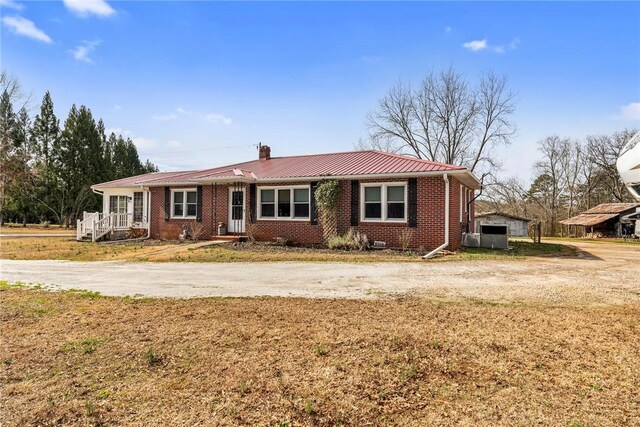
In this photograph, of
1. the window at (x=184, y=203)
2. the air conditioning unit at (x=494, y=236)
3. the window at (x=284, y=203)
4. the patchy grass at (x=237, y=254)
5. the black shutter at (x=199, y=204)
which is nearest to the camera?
the patchy grass at (x=237, y=254)

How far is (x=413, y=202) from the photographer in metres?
14.0

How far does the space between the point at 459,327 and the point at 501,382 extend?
1.35 m

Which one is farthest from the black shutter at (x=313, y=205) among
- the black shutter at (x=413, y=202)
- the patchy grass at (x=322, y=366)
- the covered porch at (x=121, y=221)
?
the patchy grass at (x=322, y=366)

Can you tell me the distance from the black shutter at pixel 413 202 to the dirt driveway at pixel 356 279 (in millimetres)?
3160

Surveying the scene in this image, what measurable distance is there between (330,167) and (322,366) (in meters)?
13.4

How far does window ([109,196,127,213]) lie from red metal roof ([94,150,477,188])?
1.91m

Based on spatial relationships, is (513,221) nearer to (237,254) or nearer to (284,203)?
(284,203)

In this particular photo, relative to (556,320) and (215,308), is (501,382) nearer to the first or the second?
(556,320)

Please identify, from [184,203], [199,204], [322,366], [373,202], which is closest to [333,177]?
[373,202]

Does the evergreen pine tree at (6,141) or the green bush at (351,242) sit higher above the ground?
the evergreen pine tree at (6,141)

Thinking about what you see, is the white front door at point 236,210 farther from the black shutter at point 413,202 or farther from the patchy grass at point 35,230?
the patchy grass at point 35,230

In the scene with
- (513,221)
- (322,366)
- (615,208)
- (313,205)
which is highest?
(615,208)

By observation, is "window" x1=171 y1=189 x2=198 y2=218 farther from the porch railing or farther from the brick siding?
the porch railing

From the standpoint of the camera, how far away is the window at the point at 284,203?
52.5 feet
